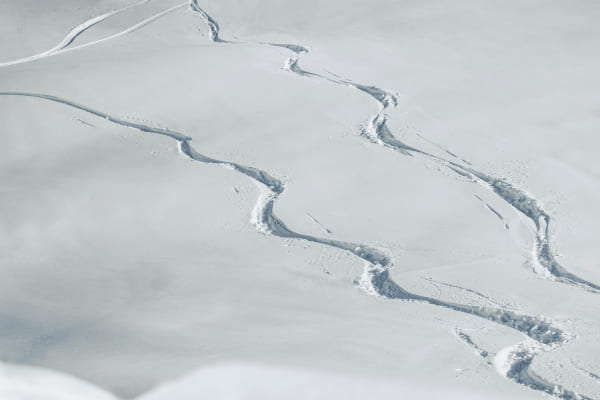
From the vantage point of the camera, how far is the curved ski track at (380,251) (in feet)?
5.98

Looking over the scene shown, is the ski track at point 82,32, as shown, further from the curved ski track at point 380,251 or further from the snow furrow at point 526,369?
the snow furrow at point 526,369

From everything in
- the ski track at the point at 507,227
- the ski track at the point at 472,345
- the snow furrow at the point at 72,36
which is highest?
the snow furrow at the point at 72,36

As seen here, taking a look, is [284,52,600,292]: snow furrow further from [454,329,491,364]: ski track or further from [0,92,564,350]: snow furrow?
[454,329,491,364]: ski track

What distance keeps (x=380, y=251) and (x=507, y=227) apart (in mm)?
356

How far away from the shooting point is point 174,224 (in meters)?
2.30

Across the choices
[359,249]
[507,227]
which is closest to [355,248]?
[359,249]

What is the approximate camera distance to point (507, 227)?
2.23m

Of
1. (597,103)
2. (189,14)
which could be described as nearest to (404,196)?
(597,103)

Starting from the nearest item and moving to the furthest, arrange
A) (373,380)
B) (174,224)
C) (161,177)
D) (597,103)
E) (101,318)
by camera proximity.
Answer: (373,380) → (101,318) → (174,224) → (161,177) → (597,103)

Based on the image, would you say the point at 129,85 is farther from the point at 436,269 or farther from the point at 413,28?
the point at 436,269

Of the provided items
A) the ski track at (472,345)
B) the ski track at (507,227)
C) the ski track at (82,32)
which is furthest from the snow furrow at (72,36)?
the ski track at (472,345)

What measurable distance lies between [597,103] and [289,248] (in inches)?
49.4

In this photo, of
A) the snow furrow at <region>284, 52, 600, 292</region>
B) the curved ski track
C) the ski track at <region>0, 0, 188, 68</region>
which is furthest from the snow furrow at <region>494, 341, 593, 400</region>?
the ski track at <region>0, 0, 188, 68</region>

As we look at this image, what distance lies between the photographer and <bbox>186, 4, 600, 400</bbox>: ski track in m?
1.78
